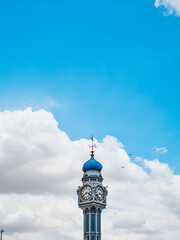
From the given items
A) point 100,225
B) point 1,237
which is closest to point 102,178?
point 100,225

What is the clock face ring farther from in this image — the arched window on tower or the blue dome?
the blue dome

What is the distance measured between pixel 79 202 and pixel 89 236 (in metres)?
7.73

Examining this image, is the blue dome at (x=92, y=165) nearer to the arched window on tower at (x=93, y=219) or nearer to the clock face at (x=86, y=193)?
the clock face at (x=86, y=193)

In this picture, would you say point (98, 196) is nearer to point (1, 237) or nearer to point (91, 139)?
point (91, 139)

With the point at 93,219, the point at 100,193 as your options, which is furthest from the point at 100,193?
the point at 93,219

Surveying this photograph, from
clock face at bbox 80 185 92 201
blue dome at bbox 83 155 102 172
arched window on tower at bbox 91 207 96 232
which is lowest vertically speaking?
arched window on tower at bbox 91 207 96 232

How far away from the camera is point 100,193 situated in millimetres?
89125

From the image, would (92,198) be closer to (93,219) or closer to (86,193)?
(86,193)

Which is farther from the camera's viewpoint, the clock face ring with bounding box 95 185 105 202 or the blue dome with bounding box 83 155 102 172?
the blue dome with bounding box 83 155 102 172

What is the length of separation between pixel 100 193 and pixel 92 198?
3.24 m

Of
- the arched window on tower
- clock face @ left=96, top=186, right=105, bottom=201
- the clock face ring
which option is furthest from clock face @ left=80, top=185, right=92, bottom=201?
the arched window on tower

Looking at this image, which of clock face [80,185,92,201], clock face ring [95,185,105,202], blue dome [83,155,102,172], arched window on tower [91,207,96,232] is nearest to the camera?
arched window on tower [91,207,96,232]

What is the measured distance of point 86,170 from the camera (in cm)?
9131

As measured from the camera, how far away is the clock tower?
85.2m
